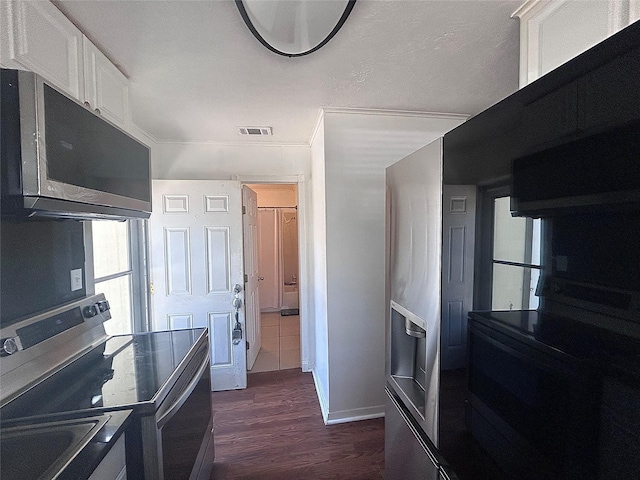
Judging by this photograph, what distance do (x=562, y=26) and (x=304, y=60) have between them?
1085mm

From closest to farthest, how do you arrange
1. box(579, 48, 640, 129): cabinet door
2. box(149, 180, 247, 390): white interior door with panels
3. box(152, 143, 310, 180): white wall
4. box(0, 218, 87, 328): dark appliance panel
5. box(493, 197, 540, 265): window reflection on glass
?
box(579, 48, 640, 129): cabinet door, box(493, 197, 540, 265): window reflection on glass, box(0, 218, 87, 328): dark appliance panel, box(149, 180, 247, 390): white interior door with panels, box(152, 143, 310, 180): white wall

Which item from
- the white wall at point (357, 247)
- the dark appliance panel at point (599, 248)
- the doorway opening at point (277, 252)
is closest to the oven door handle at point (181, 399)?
the white wall at point (357, 247)

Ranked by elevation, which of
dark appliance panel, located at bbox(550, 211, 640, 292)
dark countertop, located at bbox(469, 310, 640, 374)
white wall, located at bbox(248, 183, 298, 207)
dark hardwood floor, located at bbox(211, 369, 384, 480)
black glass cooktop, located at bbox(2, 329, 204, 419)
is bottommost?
dark hardwood floor, located at bbox(211, 369, 384, 480)

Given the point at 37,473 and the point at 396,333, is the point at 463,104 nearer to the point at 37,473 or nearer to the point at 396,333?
the point at 396,333

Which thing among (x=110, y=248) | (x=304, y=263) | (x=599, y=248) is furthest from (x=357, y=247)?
(x=110, y=248)

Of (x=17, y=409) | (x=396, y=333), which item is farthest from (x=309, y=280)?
(x=17, y=409)

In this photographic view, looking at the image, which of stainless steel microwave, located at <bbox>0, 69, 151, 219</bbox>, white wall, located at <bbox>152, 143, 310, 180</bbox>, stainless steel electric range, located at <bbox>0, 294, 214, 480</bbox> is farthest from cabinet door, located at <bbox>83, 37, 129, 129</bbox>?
white wall, located at <bbox>152, 143, 310, 180</bbox>

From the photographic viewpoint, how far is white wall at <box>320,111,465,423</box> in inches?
87.6

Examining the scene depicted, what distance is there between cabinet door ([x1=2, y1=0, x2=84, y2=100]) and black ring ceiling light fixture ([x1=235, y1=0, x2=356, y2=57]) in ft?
2.38

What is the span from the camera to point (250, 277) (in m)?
3.27

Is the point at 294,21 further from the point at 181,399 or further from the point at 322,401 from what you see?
the point at 322,401

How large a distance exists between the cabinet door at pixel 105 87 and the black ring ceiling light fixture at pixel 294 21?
0.79 meters

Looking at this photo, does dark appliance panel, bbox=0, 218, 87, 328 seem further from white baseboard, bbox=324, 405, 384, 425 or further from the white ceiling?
white baseboard, bbox=324, 405, 384, 425

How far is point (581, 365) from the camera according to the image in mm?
530
